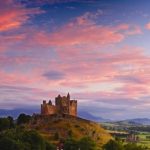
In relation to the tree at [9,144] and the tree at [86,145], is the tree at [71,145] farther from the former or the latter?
the tree at [9,144]

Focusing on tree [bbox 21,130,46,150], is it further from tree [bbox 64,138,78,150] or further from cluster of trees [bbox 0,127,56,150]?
tree [bbox 64,138,78,150]

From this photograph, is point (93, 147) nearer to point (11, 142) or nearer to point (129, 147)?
point (129, 147)

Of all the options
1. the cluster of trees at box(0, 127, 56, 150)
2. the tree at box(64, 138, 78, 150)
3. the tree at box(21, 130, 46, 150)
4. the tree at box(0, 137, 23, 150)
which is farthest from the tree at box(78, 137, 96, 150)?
the tree at box(0, 137, 23, 150)

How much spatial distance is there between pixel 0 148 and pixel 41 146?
17099 mm

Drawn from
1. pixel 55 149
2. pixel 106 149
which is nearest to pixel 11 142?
pixel 55 149

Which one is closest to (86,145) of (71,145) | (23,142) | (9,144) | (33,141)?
(71,145)

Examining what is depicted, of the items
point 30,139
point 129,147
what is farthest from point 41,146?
point 129,147

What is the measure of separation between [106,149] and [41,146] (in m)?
27.7

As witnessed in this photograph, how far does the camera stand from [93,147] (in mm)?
180625

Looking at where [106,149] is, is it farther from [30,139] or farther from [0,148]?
[0,148]

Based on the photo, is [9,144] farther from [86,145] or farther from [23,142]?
[86,145]

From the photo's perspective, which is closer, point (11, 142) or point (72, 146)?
point (11, 142)

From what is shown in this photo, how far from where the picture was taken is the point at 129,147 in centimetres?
16775

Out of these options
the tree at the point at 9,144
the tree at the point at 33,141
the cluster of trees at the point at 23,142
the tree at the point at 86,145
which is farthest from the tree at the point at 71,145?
the tree at the point at 9,144
